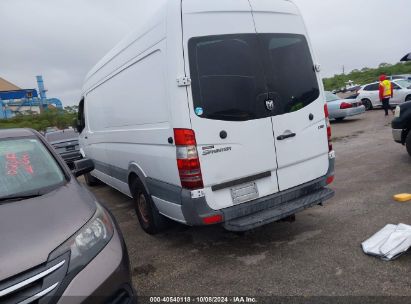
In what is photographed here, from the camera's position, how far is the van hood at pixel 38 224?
209cm

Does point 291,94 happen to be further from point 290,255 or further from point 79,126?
point 79,126

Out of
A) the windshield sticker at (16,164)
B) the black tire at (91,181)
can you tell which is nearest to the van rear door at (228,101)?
the windshield sticker at (16,164)

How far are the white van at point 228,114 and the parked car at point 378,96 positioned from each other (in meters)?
14.7

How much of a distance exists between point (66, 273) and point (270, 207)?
2.26 metres

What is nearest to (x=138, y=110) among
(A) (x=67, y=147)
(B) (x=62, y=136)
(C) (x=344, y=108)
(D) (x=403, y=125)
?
(D) (x=403, y=125)

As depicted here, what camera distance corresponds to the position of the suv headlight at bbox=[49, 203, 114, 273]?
2.22 meters

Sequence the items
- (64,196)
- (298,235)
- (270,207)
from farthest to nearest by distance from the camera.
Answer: (298,235)
(270,207)
(64,196)

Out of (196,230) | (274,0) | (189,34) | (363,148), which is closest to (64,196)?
(189,34)

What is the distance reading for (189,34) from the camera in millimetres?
3381

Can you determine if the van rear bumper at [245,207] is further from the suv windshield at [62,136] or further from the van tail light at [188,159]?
the suv windshield at [62,136]

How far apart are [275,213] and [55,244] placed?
7.22 ft

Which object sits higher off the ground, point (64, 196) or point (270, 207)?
point (64, 196)

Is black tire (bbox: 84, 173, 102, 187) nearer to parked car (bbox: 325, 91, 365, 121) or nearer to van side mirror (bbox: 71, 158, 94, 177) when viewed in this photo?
van side mirror (bbox: 71, 158, 94, 177)

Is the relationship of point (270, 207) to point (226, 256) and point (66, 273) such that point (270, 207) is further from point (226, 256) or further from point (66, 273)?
point (66, 273)
